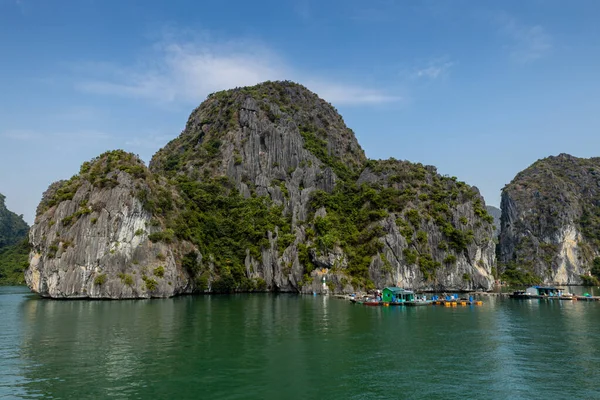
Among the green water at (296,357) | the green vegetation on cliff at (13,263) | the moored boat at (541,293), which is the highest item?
the green vegetation on cliff at (13,263)

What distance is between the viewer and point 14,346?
120 feet

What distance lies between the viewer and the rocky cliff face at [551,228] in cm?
16888

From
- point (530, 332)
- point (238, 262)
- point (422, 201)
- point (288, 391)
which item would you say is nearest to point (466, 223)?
point (422, 201)

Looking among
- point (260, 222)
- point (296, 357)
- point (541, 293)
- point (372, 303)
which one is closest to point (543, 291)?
point (541, 293)

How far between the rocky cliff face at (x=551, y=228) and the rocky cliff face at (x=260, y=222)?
67660mm

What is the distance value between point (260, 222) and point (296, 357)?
275 feet

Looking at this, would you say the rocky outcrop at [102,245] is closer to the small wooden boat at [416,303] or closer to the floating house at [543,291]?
the small wooden boat at [416,303]

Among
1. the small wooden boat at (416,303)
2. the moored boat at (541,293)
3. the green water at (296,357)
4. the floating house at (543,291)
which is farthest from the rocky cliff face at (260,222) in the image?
the green water at (296,357)

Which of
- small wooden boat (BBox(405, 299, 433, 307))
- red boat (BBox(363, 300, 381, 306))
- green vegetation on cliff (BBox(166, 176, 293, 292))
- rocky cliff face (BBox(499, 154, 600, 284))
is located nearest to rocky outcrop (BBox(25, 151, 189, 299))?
green vegetation on cliff (BBox(166, 176, 293, 292))

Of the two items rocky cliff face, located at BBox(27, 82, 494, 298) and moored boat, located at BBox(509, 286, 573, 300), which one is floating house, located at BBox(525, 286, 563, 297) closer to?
moored boat, located at BBox(509, 286, 573, 300)

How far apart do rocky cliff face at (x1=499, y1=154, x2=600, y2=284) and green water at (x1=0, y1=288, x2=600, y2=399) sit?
13224cm

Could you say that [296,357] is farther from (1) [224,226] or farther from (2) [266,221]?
(2) [266,221]

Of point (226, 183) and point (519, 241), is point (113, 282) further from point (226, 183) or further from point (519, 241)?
point (519, 241)

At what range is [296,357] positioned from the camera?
32188 millimetres
